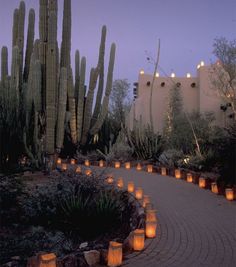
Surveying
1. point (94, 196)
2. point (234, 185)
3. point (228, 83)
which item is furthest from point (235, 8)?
point (94, 196)

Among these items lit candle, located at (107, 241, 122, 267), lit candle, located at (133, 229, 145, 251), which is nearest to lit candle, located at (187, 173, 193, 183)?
lit candle, located at (133, 229, 145, 251)

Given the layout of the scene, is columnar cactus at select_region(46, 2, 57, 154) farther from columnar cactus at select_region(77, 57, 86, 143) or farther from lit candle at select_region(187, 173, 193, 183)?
lit candle at select_region(187, 173, 193, 183)

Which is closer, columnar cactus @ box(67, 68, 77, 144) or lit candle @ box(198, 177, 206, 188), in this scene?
lit candle @ box(198, 177, 206, 188)

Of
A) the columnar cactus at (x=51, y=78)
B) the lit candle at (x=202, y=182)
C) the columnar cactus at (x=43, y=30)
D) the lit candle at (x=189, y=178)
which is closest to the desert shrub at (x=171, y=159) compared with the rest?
the lit candle at (x=189, y=178)

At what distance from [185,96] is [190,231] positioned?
535 inches

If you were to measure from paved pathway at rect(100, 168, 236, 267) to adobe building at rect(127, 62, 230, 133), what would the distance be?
9.51m

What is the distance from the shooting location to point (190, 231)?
167 inches

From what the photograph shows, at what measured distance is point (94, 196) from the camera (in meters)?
5.18

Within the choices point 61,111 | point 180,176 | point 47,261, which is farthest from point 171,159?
point 47,261

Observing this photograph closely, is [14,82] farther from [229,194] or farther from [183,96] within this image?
[183,96]

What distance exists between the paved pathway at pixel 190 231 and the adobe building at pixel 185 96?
951 cm

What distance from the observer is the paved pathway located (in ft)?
10.9

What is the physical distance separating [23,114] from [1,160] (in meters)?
1.36

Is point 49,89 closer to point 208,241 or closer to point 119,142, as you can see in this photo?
point 119,142
